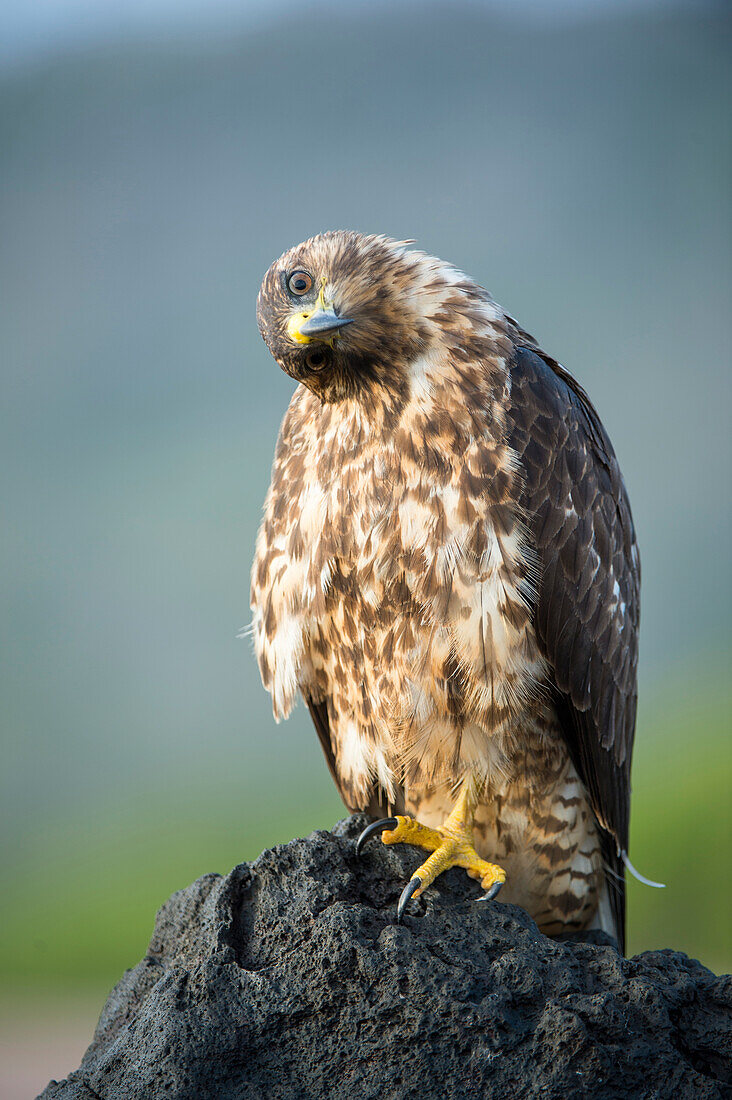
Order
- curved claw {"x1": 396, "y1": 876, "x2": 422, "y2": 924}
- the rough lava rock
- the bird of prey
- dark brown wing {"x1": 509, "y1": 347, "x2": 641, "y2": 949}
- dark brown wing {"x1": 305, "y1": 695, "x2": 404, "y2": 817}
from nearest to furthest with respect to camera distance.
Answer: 1. the rough lava rock
2. curved claw {"x1": 396, "y1": 876, "x2": 422, "y2": 924}
3. the bird of prey
4. dark brown wing {"x1": 509, "y1": 347, "x2": 641, "y2": 949}
5. dark brown wing {"x1": 305, "y1": 695, "x2": 404, "y2": 817}

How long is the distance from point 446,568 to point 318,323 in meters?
0.69

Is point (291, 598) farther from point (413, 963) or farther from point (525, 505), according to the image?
point (413, 963)

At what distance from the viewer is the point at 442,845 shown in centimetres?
257

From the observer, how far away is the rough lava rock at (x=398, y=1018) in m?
1.99

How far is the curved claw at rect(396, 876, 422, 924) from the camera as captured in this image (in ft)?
7.47

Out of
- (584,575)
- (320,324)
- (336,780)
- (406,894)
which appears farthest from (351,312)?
(336,780)

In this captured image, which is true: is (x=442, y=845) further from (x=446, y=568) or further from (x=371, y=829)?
(x=446, y=568)

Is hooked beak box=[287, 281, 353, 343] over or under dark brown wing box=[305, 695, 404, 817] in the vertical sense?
over

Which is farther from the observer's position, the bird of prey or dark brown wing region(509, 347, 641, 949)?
dark brown wing region(509, 347, 641, 949)

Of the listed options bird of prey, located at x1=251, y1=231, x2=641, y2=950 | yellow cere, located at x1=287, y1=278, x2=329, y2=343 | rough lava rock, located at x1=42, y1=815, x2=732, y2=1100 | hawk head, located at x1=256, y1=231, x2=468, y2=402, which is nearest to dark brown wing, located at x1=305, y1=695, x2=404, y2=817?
bird of prey, located at x1=251, y1=231, x2=641, y2=950

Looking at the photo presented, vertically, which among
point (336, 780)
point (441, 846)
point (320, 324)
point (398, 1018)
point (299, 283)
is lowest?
point (398, 1018)

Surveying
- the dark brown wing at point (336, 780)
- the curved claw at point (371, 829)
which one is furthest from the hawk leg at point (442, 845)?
the dark brown wing at point (336, 780)

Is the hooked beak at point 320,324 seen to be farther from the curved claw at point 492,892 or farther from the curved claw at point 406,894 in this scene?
the curved claw at point 492,892

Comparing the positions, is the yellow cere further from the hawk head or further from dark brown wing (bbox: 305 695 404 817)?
dark brown wing (bbox: 305 695 404 817)
